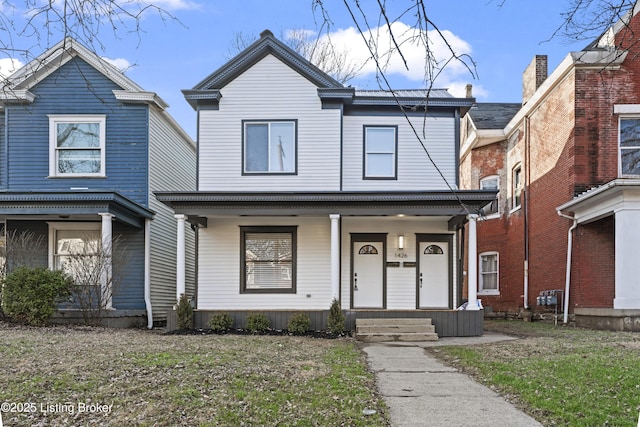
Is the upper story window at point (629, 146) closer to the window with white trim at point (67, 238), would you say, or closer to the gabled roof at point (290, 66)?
the gabled roof at point (290, 66)

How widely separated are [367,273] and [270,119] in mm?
4720

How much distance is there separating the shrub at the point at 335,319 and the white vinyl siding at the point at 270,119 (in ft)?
10.2

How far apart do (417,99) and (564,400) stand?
31.5ft

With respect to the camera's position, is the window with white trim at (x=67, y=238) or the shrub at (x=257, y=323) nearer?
the shrub at (x=257, y=323)

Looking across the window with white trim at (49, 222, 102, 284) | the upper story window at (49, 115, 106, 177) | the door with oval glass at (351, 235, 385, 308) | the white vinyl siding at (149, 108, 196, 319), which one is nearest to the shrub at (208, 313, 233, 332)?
the door with oval glass at (351, 235, 385, 308)

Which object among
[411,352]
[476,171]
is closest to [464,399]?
[411,352]

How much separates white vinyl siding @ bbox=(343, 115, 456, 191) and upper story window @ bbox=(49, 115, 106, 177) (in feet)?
21.9

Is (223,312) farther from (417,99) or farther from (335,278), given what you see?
(417,99)

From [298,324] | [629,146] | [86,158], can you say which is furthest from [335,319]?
[629,146]

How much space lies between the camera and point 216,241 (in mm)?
14539

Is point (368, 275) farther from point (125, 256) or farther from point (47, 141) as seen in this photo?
point (47, 141)

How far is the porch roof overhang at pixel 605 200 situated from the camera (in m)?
12.3

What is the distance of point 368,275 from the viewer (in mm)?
14547

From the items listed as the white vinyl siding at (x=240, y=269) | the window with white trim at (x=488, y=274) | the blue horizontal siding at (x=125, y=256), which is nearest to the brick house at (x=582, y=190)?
the window with white trim at (x=488, y=274)
